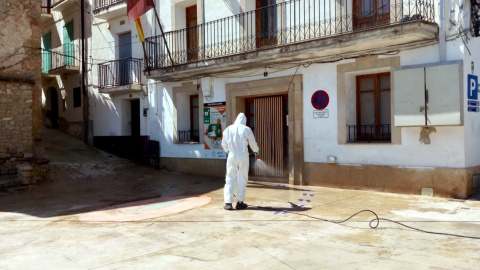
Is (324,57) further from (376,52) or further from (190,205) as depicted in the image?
(190,205)

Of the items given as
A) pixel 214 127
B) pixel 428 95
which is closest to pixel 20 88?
pixel 214 127

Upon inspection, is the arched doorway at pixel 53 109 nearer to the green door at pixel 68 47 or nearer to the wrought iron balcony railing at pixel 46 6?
the green door at pixel 68 47

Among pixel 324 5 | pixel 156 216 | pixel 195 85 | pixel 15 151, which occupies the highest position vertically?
pixel 324 5

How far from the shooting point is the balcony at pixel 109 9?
15.0 meters

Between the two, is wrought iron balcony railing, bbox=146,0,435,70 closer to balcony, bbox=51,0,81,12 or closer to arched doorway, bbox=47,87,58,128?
balcony, bbox=51,0,81,12

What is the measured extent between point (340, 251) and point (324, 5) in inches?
255

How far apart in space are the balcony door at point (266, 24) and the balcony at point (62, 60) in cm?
882

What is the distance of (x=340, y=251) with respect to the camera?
529 cm

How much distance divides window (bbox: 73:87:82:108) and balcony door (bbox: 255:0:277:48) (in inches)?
350

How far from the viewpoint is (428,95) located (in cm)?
855

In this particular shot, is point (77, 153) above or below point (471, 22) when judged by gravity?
below

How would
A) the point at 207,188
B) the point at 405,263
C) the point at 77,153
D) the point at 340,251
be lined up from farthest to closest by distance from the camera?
the point at 77,153, the point at 207,188, the point at 340,251, the point at 405,263

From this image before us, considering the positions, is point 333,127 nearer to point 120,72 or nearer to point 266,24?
point 266,24

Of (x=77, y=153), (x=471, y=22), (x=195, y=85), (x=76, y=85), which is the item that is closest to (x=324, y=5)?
(x=471, y=22)
